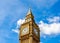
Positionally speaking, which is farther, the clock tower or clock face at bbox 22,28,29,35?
clock face at bbox 22,28,29,35

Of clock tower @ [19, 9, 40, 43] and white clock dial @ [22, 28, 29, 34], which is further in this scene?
white clock dial @ [22, 28, 29, 34]

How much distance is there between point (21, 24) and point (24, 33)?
3684 millimetres

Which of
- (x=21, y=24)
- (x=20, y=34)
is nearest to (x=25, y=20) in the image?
(x=21, y=24)

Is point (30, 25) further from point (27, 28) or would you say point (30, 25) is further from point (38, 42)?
point (38, 42)

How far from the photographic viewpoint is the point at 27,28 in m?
44.0

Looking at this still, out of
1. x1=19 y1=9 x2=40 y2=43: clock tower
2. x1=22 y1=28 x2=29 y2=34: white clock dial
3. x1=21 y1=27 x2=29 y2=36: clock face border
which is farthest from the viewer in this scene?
x1=22 y1=28 x2=29 y2=34: white clock dial

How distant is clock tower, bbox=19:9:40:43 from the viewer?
42.2m

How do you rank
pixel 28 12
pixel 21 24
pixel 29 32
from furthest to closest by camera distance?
1. pixel 28 12
2. pixel 21 24
3. pixel 29 32

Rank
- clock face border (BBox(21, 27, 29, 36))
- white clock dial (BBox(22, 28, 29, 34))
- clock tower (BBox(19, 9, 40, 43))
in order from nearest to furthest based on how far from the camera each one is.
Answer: clock tower (BBox(19, 9, 40, 43)) < clock face border (BBox(21, 27, 29, 36)) < white clock dial (BBox(22, 28, 29, 34))

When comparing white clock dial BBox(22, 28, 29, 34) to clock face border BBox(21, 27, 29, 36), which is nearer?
clock face border BBox(21, 27, 29, 36)

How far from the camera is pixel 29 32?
42656mm

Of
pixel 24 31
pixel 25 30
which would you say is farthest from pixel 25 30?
pixel 24 31

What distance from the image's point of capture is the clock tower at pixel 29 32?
42.2 metres

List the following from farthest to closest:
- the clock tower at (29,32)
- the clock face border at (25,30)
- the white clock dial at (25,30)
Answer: the white clock dial at (25,30)
the clock face border at (25,30)
the clock tower at (29,32)
